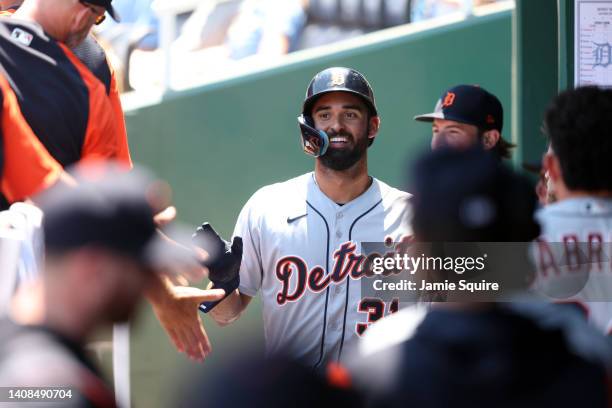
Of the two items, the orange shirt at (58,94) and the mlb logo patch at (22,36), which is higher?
the mlb logo patch at (22,36)

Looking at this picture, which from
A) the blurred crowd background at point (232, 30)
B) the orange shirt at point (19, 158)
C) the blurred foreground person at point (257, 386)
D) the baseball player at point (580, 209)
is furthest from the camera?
the blurred crowd background at point (232, 30)

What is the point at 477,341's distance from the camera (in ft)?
5.53

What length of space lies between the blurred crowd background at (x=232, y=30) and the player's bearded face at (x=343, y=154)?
1.79 metres

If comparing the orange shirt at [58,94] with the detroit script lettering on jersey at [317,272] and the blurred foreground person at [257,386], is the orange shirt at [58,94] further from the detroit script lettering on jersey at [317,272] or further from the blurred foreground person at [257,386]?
the blurred foreground person at [257,386]

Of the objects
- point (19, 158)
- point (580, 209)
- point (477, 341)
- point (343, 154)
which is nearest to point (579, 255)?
point (580, 209)

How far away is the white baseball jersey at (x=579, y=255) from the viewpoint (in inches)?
98.3

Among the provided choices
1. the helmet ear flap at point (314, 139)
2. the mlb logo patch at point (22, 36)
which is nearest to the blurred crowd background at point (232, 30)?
the helmet ear flap at point (314, 139)

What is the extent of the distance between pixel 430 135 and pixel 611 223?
9.43 feet

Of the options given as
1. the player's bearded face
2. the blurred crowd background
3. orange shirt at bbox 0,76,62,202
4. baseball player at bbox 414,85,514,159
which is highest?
the blurred crowd background

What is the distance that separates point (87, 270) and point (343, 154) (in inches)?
90.2

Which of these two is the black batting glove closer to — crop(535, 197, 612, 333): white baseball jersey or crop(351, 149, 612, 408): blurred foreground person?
crop(535, 197, 612, 333): white baseball jersey

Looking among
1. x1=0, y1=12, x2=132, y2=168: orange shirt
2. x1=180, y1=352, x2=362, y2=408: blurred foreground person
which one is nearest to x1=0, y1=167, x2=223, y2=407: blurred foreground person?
x1=180, y1=352, x2=362, y2=408: blurred foreground person

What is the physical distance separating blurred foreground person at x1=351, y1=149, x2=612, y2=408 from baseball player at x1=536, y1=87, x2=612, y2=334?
0.60 metres

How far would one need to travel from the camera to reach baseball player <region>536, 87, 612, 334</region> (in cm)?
244
